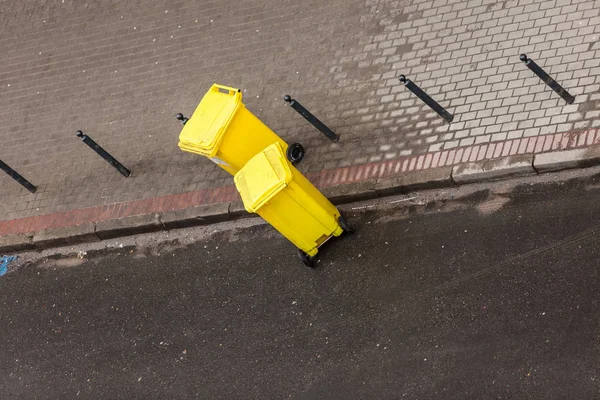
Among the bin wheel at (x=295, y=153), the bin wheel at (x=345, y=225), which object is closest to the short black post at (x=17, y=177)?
the bin wheel at (x=295, y=153)

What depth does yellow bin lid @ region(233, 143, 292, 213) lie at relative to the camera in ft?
30.7

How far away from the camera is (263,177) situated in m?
Result: 9.47

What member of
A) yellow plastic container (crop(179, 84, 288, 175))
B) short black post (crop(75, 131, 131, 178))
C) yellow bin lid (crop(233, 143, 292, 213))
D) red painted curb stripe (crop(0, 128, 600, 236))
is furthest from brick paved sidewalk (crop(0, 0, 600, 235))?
yellow bin lid (crop(233, 143, 292, 213))

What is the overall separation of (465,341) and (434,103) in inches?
111

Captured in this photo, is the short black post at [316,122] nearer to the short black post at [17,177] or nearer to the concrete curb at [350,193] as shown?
the concrete curb at [350,193]

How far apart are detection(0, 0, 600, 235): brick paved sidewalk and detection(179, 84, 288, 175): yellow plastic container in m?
0.86

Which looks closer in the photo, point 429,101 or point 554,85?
point 554,85

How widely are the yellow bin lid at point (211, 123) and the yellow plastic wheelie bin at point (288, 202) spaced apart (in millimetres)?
487

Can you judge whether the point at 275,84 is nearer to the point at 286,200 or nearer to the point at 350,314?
the point at 286,200

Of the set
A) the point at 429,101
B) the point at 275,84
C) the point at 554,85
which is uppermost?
the point at 554,85

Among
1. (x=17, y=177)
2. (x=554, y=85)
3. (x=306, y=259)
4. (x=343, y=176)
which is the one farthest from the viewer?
(x=17, y=177)

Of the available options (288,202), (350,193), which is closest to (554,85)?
(350,193)

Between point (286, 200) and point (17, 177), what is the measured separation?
189 inches

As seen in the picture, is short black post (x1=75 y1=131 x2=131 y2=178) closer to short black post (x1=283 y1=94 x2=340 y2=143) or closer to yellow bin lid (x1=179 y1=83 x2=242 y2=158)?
yellow bin lid (x1=179 y1=83 x2=242 y2=158)
